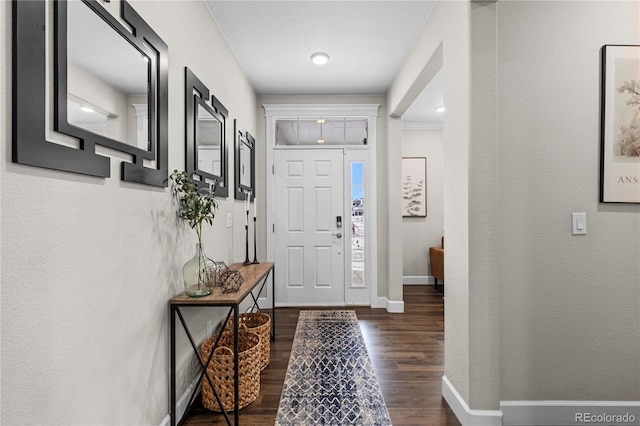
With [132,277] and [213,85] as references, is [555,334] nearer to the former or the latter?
[132,277]

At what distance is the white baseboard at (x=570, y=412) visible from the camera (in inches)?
70.7

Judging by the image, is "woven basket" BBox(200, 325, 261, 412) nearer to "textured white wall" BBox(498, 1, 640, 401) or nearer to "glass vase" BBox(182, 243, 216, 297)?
"glass vase" BBox(182, 243, 216, 297)

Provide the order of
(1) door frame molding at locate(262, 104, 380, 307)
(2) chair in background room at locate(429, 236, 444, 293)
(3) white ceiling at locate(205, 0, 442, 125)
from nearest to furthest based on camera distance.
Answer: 1. (3) white ceiling at locate(205, 0, 442, 125)
2. (1) door frame molding at locate(262, 104, 380, 307)
3. (2) chair in background room at locate(429, 236, 444, 293)

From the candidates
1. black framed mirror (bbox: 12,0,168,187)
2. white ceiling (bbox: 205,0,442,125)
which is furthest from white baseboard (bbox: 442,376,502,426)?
white ceiling (bbox: 205,0,442,125)

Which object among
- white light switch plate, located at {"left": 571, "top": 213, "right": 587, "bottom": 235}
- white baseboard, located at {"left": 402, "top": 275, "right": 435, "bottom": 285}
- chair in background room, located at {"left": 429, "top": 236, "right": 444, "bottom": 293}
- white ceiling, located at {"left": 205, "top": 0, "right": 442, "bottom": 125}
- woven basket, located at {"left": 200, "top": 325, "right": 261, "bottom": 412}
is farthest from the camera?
white baseboard, located at {"left": 402, "top": 275, "right": 435, "bottom": 285}

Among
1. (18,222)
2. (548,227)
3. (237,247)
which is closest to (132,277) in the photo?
(18,222)

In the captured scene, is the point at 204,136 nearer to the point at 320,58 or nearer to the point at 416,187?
the point at 320,58

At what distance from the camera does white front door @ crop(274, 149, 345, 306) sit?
163 inches

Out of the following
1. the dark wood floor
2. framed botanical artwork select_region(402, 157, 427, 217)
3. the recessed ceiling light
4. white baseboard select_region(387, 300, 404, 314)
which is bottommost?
the dark wood floor

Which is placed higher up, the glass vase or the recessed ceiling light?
the recessed ceiling light

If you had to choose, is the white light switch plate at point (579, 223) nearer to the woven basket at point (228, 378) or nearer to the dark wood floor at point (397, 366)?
the dark wood floor at point (397, 366)

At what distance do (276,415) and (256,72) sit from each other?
3.09m

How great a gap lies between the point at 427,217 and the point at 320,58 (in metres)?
3.31

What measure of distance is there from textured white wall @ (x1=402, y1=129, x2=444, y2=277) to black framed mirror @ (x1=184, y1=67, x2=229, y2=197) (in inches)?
139
